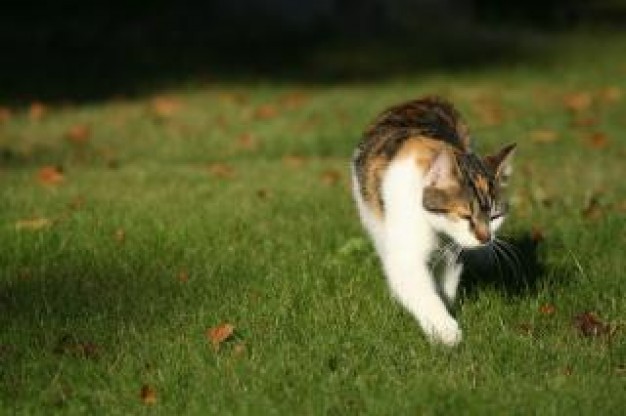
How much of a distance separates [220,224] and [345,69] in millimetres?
8342

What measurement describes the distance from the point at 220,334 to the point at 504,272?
6.03 feet

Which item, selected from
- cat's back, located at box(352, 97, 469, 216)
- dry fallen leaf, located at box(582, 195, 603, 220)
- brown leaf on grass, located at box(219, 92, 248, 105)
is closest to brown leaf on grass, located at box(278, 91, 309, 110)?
brown leaf on grass, located at box(219, 92, 248, 105)

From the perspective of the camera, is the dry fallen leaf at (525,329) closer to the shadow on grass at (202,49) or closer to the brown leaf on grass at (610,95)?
the brown leaf on grass at (610,95)

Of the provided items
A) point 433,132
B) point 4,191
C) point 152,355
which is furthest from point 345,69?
point 152,355

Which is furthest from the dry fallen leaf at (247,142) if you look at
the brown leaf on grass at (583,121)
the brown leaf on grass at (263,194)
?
the brown leaf on grass at (583,121)

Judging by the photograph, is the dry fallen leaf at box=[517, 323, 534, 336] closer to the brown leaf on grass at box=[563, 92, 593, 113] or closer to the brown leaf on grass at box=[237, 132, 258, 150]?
the brown leaf on grass at box=[237, 132, 258, 150]

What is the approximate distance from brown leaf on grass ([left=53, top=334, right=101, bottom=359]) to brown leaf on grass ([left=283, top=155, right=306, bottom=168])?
4.70 metres

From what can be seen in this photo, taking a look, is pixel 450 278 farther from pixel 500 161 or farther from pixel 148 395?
pixel 148 395

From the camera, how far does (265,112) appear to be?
11.8m

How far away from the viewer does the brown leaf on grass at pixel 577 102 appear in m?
12.3

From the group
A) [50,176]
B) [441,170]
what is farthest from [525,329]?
[50,176]

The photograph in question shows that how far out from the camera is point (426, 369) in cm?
459

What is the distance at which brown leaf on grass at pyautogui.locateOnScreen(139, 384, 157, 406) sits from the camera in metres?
4.37

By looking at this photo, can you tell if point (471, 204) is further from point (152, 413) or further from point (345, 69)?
point (345, 69)
